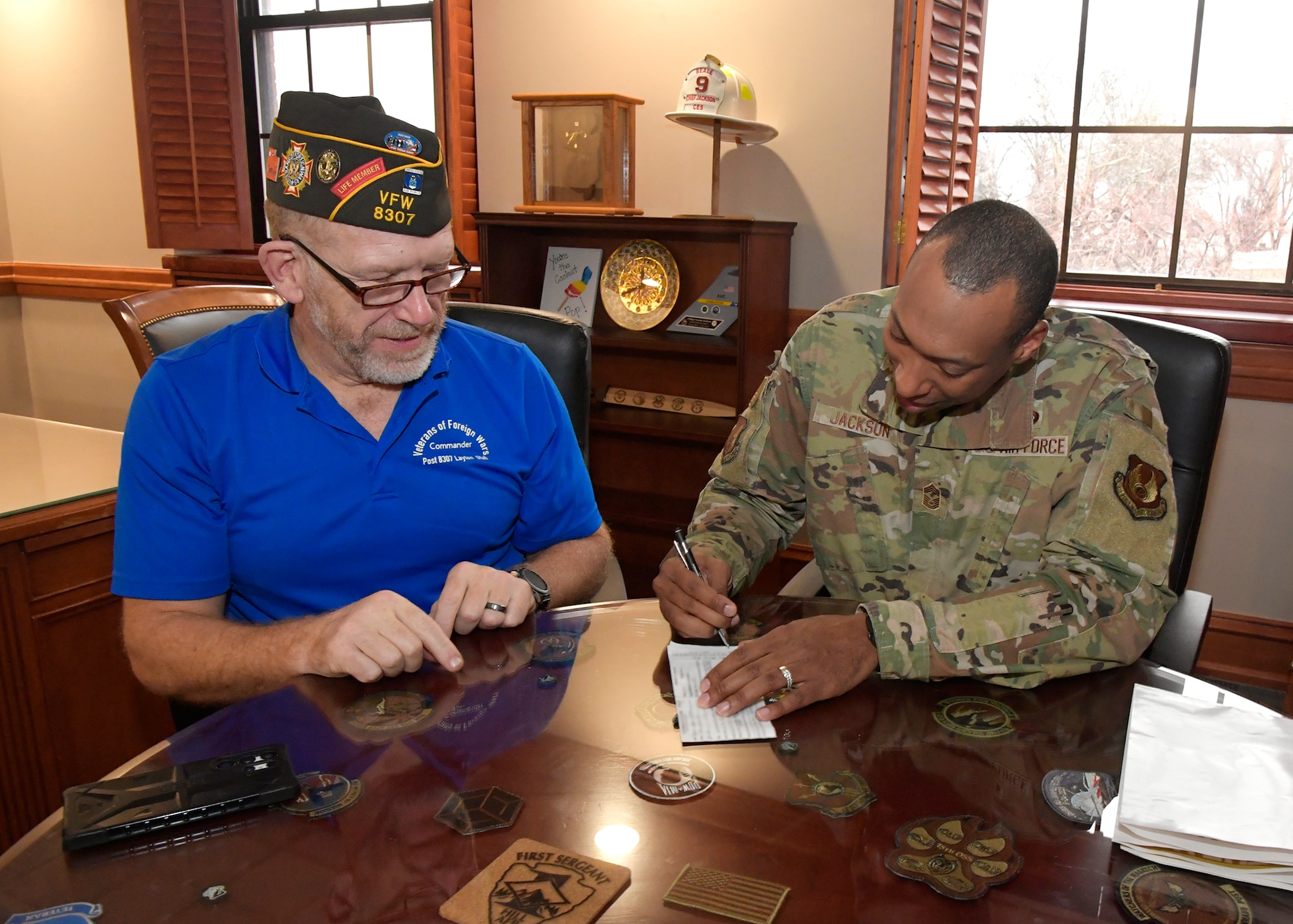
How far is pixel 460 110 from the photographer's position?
3.47 m

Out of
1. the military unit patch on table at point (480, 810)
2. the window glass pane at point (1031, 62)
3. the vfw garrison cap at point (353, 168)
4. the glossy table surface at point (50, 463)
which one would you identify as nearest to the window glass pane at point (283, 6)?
the glossy table surface at point (50, 463)

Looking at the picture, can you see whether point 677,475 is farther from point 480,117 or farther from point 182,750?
point 182,750

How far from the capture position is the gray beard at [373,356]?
1.38 m

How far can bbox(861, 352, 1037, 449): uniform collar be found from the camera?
1441 mm

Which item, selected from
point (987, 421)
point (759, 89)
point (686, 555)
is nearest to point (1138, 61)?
point (759, 89)

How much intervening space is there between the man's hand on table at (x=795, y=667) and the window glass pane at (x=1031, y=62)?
8.60ft

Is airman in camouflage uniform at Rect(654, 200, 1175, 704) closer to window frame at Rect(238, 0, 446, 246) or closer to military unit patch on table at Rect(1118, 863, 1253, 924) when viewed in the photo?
military unit patch on table at Rect(1118, 863, 1253, 924)

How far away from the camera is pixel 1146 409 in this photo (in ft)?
4.52

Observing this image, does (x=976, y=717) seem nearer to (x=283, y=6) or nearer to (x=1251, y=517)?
(x=1251, y=517)

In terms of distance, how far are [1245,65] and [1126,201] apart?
0.50 metres

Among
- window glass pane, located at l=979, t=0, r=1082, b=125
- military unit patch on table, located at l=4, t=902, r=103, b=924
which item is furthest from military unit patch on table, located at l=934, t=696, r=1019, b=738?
window glass pane, located at l=979, t=0, r=1082, b=125

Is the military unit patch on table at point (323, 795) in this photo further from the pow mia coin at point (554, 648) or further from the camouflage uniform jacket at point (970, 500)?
the camouflage uniform jacket at point (970, 500)

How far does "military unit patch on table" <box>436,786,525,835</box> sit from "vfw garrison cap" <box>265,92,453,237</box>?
817mm

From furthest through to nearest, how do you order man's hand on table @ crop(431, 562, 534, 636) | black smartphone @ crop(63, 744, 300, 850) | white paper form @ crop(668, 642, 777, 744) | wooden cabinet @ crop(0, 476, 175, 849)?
wooden cabinet @ crop(0, 476, 175, 849) → man's hand on table @ crop(431, 562, 534, 636) → white paper form @ crop(668, 642, 777, 744) → black smartphone @ crop(63, 744, 300, 850)
